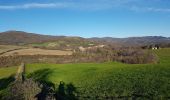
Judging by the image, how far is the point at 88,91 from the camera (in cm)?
3575

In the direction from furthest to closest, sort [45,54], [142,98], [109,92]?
[45,54], [109,92], [142,98]

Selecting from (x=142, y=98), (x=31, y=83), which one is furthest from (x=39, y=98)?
(x=142, y=98)

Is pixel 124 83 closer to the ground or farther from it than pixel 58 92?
farther from it

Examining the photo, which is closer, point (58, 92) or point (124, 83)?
point (124, 83)

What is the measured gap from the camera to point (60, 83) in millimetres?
43094

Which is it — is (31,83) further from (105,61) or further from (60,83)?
(105,61)

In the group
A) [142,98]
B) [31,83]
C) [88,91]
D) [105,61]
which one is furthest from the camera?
[105,61]

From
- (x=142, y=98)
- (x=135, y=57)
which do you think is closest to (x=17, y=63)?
(x=135, y=57)

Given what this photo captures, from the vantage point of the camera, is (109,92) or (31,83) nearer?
(31,83)

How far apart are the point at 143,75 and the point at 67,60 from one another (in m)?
42.8

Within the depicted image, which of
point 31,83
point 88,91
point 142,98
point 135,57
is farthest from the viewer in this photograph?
point 135,57

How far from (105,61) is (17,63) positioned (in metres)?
22.1

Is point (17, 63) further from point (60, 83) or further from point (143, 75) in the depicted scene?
point (143, 75)

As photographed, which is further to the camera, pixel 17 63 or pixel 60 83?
pixel 17 63
